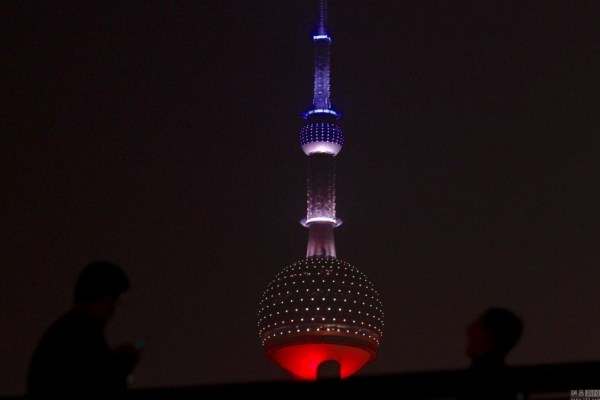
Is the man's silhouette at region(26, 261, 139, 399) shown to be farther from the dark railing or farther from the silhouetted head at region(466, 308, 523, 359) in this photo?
the silhouetted head at region(466, 308, 523, 359)

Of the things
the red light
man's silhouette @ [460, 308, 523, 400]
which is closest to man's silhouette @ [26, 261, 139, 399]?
man's silhouette @ [460, 308, 523, 400]

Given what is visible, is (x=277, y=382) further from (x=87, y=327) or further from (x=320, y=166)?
(x=320, y=166)

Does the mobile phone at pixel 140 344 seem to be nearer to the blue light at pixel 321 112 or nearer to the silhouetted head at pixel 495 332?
the silhouetted head at pixel 495 332

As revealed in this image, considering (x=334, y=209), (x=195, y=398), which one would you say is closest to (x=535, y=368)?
(x=195, y=398)

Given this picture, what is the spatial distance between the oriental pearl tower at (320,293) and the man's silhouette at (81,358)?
77.0m

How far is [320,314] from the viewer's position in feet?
285

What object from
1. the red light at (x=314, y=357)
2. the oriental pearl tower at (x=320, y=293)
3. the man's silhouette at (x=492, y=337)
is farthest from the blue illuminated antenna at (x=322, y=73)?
the man's silhouette at (x=492, y=337)

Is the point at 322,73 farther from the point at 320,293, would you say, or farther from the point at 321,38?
the point at 320,293

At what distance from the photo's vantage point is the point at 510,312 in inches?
234

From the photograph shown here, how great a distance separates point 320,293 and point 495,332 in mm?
81719

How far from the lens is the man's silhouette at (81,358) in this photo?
5430mm

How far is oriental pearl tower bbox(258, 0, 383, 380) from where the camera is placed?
83688mm

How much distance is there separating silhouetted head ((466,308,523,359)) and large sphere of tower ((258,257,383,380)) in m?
77.8

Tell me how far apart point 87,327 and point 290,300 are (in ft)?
268
